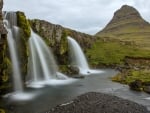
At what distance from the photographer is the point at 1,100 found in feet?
162

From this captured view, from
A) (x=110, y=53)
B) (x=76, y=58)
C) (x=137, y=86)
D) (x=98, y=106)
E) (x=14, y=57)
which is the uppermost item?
(x=110, y=53)

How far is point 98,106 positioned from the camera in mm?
40594

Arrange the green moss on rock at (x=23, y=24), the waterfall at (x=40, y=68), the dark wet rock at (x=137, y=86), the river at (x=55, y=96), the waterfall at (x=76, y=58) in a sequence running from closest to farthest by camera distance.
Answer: the river at (x=55, y=96) → the dark wet rock at (x=137, y=86) → the green moss on rock at (x=23, y=24) → the waterfall at (x=40, y=68) → the waterfall at (x=76, y=58)

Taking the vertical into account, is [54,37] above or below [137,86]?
above

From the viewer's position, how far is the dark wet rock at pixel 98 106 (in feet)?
126

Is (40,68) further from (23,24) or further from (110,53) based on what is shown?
(110,53)

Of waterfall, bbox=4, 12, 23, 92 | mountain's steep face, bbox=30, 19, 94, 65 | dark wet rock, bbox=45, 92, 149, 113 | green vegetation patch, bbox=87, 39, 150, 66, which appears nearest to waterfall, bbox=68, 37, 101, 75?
mountain's steep face, bbox=30, 19, 94, 65

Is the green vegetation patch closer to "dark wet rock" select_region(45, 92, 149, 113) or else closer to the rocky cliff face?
the rocky cliff face

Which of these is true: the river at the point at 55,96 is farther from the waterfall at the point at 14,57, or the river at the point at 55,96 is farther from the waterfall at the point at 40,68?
the waterfall at the point at 40,68

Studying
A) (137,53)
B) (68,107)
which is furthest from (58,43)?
(68,107)

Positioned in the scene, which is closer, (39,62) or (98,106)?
(98,106)

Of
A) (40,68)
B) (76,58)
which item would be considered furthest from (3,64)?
(76,58)

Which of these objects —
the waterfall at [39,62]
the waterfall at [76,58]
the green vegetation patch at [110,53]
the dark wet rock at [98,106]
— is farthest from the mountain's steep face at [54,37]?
the dark wet rock at [98,106]

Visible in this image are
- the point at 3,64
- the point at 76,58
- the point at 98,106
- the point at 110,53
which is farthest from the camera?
the point at 110,53
